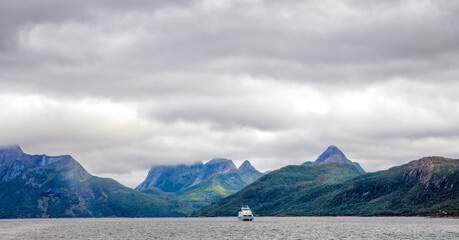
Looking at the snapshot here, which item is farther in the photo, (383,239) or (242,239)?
(242,239)

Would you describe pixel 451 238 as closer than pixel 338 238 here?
Yes

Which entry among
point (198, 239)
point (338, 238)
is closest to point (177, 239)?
point (198, 239)

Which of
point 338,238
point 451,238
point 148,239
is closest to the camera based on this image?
point 451,238

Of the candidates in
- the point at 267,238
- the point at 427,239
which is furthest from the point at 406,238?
the point at 267,238

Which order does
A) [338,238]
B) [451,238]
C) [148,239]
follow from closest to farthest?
[451,238] → [338,238] → [148,239]

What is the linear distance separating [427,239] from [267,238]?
197 feet

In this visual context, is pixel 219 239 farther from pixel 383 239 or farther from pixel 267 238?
pixel 383 239

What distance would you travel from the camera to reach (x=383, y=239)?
176 meters

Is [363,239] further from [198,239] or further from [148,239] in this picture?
[148,239]

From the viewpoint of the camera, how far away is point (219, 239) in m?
192

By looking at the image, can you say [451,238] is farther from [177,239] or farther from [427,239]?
[177,239]

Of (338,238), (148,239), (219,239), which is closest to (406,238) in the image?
(338,238)

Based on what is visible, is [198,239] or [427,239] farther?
[198,239]

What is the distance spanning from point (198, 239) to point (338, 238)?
56.3 meters
